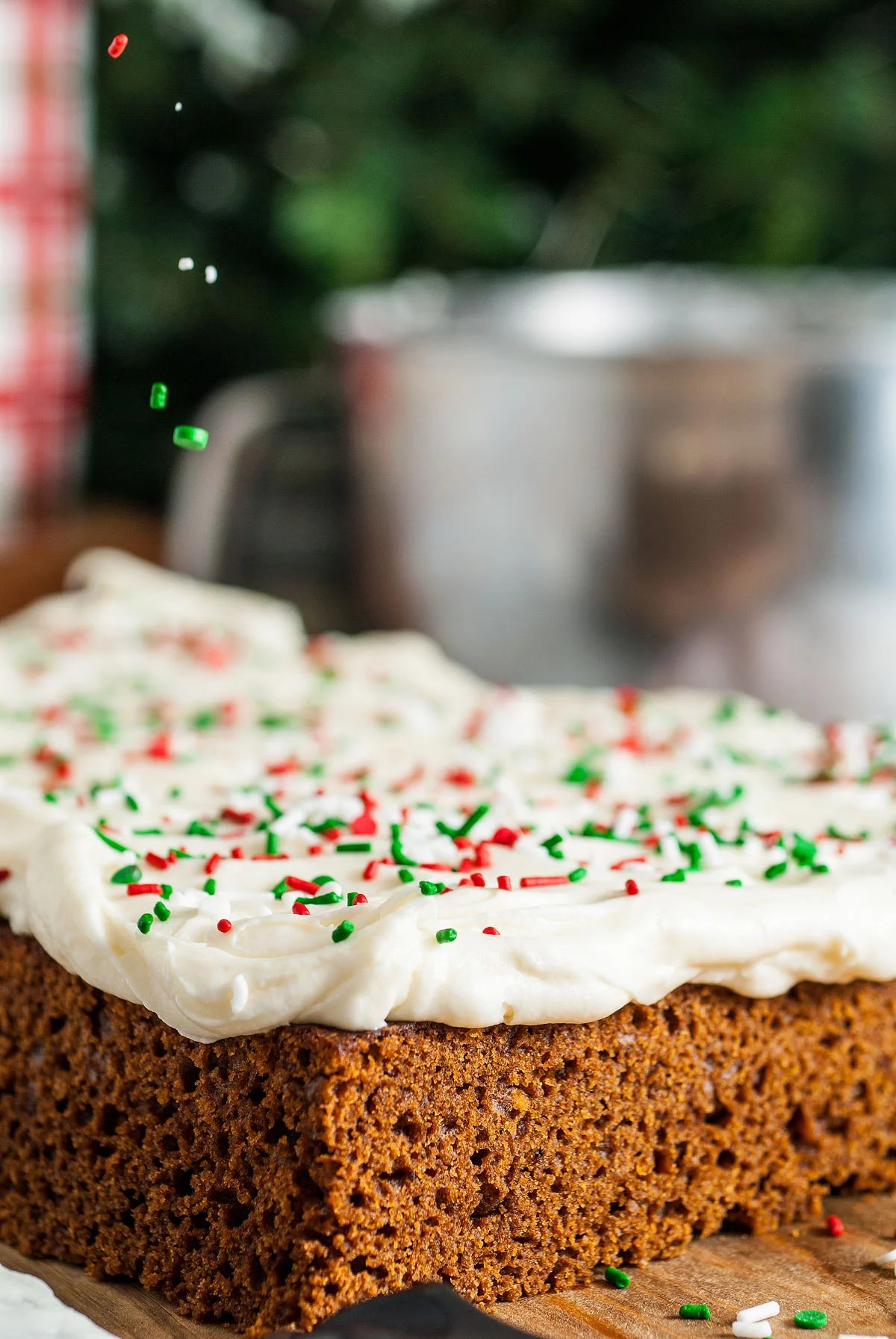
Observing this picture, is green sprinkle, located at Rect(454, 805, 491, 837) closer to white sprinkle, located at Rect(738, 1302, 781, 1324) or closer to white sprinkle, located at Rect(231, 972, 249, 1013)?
white sprinkle, located at Rect(231, 972, 249, 1013)

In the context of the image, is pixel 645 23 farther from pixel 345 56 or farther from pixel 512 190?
pixel 345 56

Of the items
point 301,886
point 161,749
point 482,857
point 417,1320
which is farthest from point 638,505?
point 417,1320

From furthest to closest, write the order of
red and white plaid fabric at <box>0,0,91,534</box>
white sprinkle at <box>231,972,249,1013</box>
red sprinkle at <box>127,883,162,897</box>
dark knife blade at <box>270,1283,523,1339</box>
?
red and white plaid fabric at <box>0,0,91,534</box>, red sprinkle at <box>127,883,162,897</box>, white sprinkle at <box>231,972,249,1013</box>, dark knife blade at <box>270,1283,523,1339</box>

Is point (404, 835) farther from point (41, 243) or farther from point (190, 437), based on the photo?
point (41, 243)

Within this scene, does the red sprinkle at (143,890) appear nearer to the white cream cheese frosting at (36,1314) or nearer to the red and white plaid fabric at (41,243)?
the white cream cheese frosting at (36,1314)

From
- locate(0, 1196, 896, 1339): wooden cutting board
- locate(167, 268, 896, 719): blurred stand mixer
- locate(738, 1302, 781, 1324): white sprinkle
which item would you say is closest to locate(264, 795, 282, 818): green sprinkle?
locate(0, 1196, 896, 1339): wooden cutting board

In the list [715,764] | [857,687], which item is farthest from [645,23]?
[715,764]
